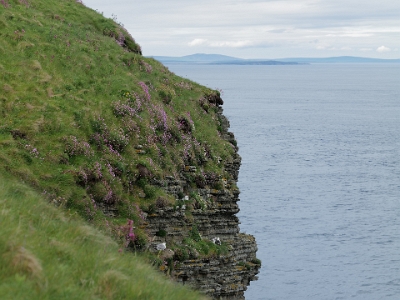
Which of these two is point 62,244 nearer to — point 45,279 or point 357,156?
point 45,279

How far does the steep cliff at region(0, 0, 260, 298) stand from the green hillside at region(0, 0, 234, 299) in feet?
0.22

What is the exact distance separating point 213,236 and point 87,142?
8490 mm

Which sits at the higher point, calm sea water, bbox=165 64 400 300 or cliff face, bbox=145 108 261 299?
cliff face, bbox=145 108 261 299

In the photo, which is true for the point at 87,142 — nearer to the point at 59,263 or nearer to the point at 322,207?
the point at 59,263

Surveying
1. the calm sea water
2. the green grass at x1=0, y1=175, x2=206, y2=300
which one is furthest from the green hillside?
the calm sea water

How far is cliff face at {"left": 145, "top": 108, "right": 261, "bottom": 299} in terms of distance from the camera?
2819 centimetres

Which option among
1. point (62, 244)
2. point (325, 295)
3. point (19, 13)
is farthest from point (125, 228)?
point (325, 295)

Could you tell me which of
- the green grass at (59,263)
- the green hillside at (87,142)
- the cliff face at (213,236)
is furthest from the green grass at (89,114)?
the green grass at (59,263)

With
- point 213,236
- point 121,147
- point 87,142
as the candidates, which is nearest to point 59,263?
point 87,142

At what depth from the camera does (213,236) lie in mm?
31734

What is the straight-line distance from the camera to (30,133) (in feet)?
84.7

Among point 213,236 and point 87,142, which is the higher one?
point 87,142

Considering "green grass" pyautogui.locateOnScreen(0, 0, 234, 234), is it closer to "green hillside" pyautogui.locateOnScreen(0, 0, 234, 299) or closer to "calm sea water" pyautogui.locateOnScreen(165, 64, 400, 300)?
"green hillside" pyautogui.locateOnScreen(0, 0, 234, 299)

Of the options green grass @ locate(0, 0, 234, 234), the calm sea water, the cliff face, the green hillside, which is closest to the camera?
the green hillside
